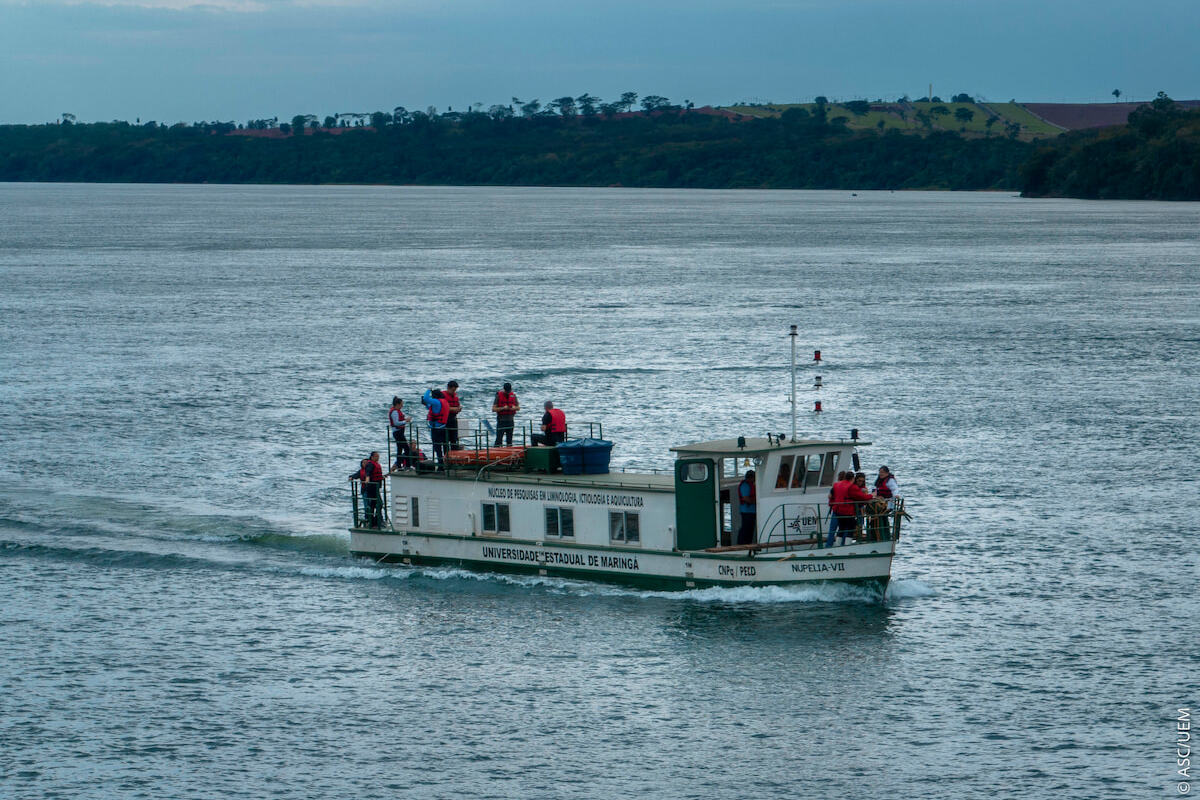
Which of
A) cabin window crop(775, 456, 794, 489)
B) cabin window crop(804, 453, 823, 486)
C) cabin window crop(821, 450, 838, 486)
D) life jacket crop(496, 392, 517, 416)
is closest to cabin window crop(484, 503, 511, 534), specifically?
life jacket crop(496, 392, 517, 416)

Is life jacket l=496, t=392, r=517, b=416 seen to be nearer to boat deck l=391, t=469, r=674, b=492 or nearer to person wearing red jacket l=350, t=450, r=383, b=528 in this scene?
boat deck l=391, t=469, r=674, b=492

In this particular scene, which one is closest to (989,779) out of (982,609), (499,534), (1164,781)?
(1164,781)

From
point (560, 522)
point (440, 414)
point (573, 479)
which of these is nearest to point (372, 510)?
point (440, 414)

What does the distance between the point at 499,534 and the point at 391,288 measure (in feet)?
318

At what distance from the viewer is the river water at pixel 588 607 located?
30.4 m

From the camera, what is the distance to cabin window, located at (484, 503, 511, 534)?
4150 cm

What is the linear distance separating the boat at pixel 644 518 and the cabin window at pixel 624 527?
0.03 meters

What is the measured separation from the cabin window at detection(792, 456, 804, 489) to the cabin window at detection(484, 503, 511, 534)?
782 cm

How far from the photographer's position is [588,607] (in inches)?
1531

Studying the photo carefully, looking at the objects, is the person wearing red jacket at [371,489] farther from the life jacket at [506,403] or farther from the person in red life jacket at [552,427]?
the person in red life jacket at [552,427]

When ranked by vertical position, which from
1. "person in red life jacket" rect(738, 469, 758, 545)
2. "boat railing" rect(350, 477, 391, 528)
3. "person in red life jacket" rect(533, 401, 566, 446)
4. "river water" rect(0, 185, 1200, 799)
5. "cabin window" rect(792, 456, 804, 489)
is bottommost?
"river water" rect(0, 185, 1200, 799)

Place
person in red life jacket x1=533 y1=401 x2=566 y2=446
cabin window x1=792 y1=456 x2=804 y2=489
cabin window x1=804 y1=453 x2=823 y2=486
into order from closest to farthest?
cabin window x1=792 y1=456 x2=804 y2=489 → cabin window x1=804 y1=453 x2=823 y2=486 → person in red life jacket x1=533 y1=401 x2=566 y2=446

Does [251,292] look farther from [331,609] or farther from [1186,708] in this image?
[1186,708]

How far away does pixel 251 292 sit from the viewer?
133 metres
